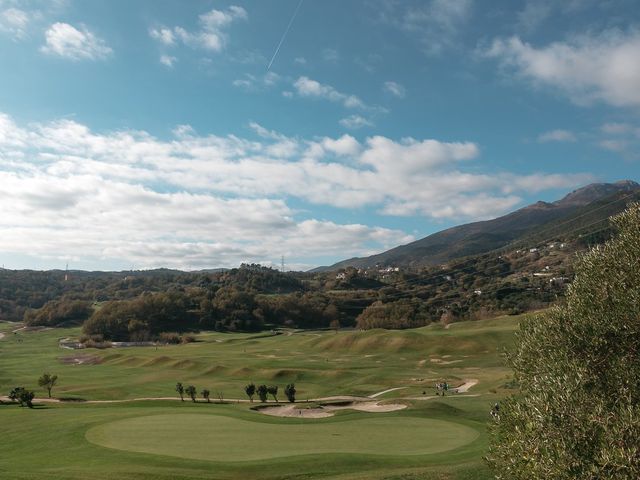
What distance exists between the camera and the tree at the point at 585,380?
1155cm

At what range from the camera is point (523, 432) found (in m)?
13.7

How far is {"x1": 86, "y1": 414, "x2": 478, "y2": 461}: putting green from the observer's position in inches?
1039

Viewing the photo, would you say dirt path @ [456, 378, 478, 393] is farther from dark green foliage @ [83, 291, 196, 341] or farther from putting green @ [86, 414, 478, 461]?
dark green foliage @ [83, 291, 196, 341]

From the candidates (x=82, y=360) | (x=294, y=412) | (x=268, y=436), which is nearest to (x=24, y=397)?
(x=294, y=412)

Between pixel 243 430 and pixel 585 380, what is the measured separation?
2308 centimetres

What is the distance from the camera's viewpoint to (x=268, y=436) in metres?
29.7

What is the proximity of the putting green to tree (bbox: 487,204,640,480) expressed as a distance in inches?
500

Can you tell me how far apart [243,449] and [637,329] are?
65.1ft

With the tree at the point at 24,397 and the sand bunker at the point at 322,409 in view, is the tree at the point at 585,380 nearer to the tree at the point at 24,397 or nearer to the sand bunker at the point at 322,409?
the sand bunker at the point at 322,409

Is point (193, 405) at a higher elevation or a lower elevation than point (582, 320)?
lower

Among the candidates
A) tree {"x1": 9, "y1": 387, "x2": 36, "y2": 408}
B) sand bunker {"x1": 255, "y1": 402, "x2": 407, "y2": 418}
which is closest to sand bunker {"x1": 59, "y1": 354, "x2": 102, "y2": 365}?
tree {"x1": 9, "y1": 387, "x2": 36, "y2": 408}

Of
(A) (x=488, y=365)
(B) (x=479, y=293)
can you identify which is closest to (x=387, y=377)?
(A) (x=488, y=365)

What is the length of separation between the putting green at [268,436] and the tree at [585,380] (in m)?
12.7

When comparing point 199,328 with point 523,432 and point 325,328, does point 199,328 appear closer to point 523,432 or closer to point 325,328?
point 325,328
